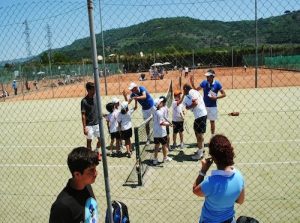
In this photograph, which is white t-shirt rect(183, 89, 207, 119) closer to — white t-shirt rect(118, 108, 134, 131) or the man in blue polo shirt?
the man in blue polo shirt

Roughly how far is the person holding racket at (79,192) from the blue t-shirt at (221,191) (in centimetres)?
108

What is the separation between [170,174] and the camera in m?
8.09

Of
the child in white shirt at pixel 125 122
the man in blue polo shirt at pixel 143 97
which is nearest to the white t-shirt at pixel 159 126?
the child in white shirt at pixel 125 122

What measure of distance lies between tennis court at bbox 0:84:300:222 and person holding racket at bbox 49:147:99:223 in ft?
9.55

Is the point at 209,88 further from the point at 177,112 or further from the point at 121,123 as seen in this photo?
the point at 121,123

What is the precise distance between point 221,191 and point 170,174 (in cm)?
475

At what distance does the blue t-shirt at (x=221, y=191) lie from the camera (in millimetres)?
3395

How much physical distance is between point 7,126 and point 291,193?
14.7m

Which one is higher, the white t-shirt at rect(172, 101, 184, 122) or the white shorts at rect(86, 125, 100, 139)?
the white t-shirt at rect(172, 101, 184, 122)

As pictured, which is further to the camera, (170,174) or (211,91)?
(211,91)

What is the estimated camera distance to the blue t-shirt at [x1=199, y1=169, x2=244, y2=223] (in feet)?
11.1

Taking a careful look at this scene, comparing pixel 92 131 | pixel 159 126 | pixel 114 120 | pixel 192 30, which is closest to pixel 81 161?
pixel 159 126

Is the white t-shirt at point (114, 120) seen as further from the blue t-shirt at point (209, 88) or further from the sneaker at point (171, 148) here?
the blue t-shirt at point (209, 88)

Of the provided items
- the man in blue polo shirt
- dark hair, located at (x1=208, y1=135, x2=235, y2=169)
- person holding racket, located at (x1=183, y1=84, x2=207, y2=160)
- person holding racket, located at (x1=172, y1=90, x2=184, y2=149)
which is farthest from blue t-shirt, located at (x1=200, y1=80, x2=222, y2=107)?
dark hair, located at (x1=208, y1=135, x2=235, y2=169)
